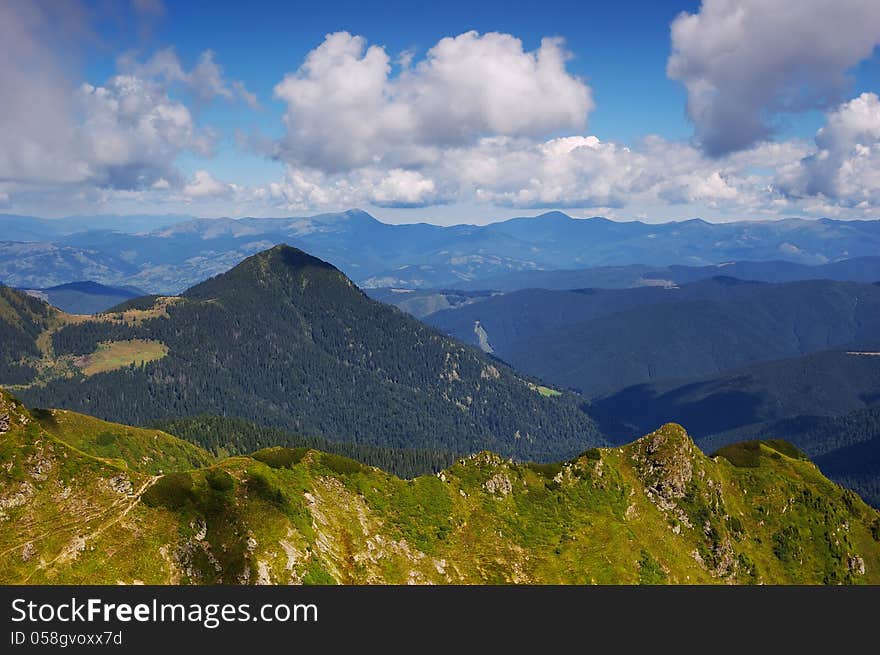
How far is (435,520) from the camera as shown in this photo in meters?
145

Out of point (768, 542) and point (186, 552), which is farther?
point (768, 542)

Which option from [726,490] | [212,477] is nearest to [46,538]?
[212,477]

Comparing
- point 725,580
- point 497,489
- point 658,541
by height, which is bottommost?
point 725,580

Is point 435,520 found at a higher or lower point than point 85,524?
lower

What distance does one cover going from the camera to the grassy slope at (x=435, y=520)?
363 ft

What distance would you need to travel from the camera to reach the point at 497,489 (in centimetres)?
15788

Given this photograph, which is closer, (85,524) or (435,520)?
(85,524)

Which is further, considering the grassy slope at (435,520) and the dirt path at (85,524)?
the grassy slope at (435,520)

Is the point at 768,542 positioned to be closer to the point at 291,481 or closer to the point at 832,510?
the point at 832,510

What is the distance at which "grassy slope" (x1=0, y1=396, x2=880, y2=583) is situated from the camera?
11050 cm

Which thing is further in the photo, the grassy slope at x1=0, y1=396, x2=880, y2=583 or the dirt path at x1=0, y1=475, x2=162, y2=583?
the grassy slope at x1=0, y1=396, x2=880, y2=583
